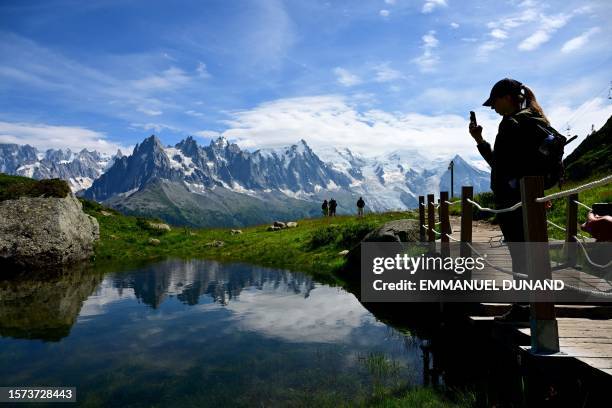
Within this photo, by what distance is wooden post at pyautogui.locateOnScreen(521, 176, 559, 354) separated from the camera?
6375mm

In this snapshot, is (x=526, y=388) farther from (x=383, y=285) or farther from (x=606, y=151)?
(x=606, y=151)

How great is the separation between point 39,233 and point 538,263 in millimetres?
29364

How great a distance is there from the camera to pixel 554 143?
7.17 m

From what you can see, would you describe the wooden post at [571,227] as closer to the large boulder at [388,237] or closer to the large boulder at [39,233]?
the large boulder at [388,237]

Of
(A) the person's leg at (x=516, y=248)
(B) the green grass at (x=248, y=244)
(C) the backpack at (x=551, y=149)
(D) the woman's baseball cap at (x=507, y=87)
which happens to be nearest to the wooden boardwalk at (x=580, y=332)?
(A) the person's leg at (x=516, y=248)

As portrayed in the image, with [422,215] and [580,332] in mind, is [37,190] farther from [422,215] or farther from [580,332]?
[580,332]

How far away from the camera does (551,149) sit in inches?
283

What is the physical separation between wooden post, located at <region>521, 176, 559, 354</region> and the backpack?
92 centimetres

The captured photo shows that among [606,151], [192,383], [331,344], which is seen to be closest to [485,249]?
[331,344]

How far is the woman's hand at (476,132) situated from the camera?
8.51 metres

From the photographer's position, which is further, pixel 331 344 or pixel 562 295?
pixel 331 344

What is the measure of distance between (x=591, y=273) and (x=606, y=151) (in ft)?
211

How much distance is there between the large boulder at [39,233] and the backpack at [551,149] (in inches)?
1136

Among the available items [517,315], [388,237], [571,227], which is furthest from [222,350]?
[388,237]
